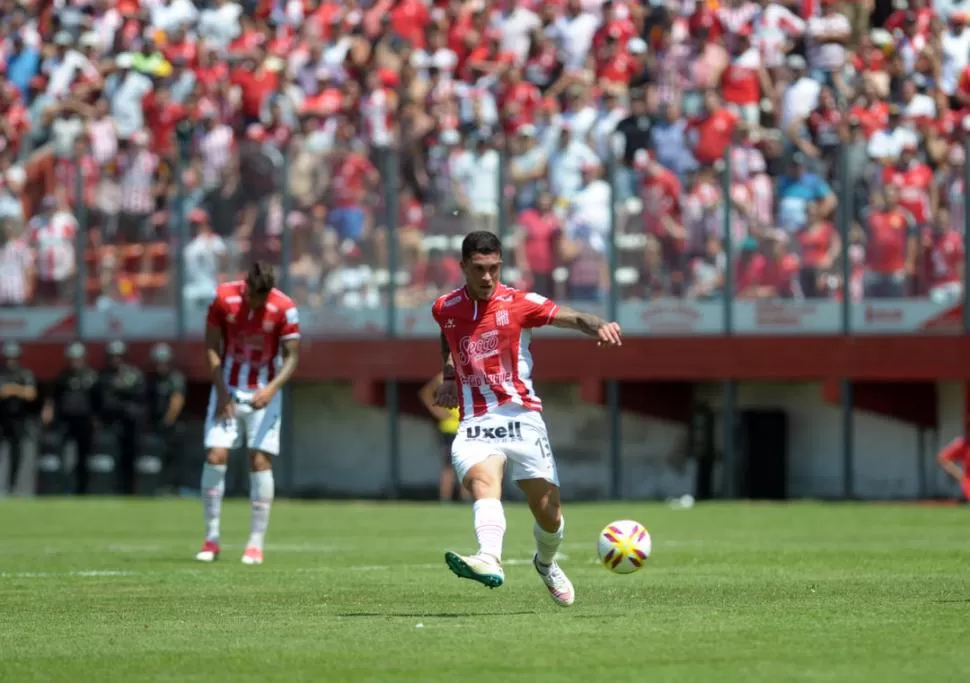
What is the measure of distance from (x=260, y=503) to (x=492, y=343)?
5.03m

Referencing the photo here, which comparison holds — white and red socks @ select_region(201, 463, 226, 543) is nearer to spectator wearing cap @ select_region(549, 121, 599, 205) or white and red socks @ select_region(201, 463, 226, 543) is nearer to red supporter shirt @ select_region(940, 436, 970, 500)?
spectator wearing cap @ select_region(549, 121, 599, 205)

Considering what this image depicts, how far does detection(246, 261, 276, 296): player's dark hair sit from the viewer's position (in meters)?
15.6

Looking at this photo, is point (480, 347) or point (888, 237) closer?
point (480, 347)

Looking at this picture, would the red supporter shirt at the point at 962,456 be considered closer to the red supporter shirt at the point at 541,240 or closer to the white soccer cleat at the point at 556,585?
the red supporter shirt at the point at 541,240

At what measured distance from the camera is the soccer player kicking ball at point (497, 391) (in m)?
11.0

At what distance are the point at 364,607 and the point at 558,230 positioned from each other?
1469cm

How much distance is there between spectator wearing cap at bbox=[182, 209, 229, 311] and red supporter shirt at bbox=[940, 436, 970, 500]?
392 inches

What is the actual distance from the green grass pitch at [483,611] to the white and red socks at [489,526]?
1.22ft

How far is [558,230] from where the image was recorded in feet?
84.4

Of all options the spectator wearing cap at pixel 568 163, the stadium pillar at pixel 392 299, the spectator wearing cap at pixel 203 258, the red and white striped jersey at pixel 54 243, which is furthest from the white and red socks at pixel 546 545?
the red and white striped jersey at pixel 54 243

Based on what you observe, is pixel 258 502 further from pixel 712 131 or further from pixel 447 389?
pixel 712 131

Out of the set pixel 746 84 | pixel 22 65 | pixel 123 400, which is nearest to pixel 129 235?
pixel 123 400

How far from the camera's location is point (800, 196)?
2422 cm

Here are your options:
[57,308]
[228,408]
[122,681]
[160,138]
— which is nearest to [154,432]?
[57,308]
